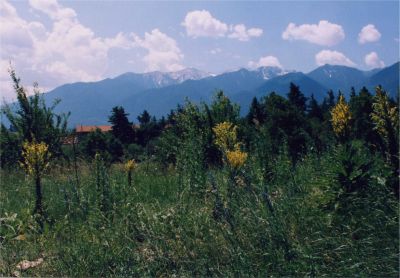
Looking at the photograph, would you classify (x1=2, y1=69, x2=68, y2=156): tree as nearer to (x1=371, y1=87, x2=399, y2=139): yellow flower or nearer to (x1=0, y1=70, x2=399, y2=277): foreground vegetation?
(x1=0, y1=70, x2=399, y2=277): foreground vegetation

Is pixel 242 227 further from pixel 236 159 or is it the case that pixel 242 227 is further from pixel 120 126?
pixel 120 126

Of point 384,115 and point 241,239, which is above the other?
point 384,115

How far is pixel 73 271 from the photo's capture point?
416 centimetres

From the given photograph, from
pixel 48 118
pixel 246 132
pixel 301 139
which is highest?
pixel 48 118

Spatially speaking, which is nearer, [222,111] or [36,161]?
[36,161]

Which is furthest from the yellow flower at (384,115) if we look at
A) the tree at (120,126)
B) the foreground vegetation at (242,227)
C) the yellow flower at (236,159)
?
the tree at (120,126)

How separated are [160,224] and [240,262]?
1382mm

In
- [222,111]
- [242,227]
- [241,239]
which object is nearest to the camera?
[241,239]

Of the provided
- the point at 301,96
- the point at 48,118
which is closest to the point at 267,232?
the point at 48,118

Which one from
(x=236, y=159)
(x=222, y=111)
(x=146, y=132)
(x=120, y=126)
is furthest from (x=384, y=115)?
(x=146, y=132)

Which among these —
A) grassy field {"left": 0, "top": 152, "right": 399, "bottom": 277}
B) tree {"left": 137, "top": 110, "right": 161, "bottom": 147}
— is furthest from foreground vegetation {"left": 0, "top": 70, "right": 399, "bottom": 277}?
tree {"left": 137, "top": 110, "right": 161, "bottom": 147}

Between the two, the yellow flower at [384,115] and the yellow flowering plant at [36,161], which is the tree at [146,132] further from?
the yellow flower at [384,115]

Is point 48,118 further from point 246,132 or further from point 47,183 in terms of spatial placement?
point 246,132

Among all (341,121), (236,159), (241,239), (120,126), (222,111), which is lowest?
(241,239)
